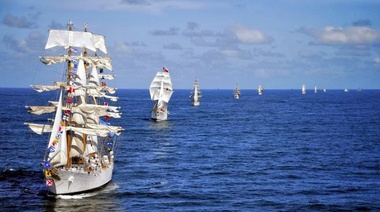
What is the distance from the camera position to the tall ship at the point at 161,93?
476 ft

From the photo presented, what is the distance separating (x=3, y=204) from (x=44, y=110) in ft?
43.9

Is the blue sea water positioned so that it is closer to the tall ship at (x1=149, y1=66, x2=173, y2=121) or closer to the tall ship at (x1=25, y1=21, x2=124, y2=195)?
the tall ship at (x1=25, y1=21, x2=124, y2=195)

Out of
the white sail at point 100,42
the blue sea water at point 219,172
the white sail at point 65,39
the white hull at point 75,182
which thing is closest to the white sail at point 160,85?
the blue sea water at point 219,172

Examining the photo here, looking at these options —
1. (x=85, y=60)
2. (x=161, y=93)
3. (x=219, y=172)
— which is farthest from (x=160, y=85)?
(x=85, y=60)

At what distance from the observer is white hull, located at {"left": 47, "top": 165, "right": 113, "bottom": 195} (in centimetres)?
5366

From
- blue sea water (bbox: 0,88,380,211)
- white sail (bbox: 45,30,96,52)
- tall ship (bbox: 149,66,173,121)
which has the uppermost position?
white sail (bbox: 45,30,96,52)

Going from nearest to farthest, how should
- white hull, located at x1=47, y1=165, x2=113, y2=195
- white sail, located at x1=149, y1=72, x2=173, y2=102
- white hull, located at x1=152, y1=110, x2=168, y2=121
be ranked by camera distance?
white hull, located at x1=47, y1=165, x2=113, y2=195
white hull, located at x1=152, y1=110, x2=168, y2=121
white sail, located at x1=149, y1=72, x2=173, y2=102

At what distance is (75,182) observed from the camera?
180 feet

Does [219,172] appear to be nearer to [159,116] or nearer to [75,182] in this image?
[75,182]

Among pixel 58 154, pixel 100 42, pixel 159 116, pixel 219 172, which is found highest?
pixel 100 42

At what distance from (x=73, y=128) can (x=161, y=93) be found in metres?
90.7

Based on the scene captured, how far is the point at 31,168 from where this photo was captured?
230ft

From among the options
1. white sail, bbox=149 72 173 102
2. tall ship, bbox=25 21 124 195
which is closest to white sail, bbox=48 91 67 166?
tall ship, bbox=25 21 124 195

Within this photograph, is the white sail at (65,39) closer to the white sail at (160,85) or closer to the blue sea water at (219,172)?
the blue sea water at (219,172)
